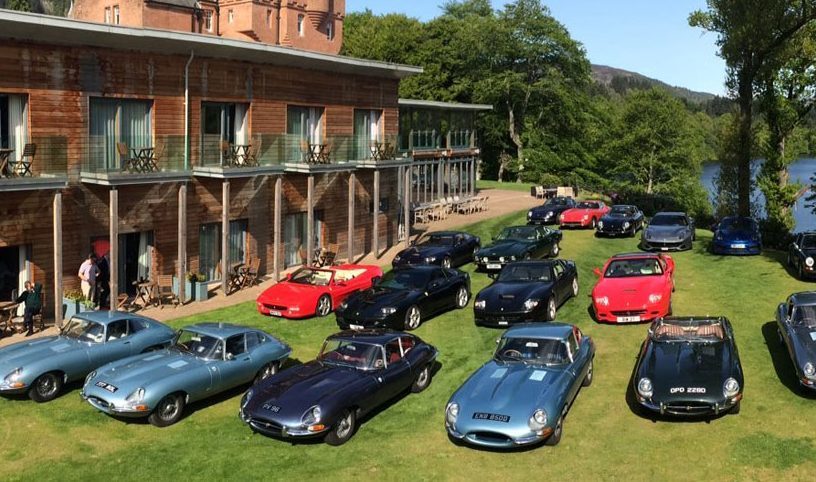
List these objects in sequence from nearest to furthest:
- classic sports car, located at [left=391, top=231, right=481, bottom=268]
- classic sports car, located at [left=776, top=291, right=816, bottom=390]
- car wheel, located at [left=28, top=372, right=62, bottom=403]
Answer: classic sports car, located at [left=776, top=291, right=816, bottom=390] → car wheel, located at [left=28, top=372, right=62, bottom=403] → classic sports car, located at [left=391, top=231, right=481, bottom=268]

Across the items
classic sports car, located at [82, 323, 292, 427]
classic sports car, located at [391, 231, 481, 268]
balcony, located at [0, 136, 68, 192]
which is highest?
balcony, located at [0, 136, 68, 192]

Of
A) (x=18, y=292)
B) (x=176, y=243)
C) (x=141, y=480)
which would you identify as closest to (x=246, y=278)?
(x=176, y=243)

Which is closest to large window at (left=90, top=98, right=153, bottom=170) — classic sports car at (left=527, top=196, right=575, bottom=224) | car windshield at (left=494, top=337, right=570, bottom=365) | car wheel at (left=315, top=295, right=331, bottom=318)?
car wheel at (left=315, top=295, right=331, bottom=318)

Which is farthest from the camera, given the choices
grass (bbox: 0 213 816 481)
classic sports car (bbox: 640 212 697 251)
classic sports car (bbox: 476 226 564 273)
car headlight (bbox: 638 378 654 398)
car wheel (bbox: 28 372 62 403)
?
classic sports car (bbox: 640 212 697 251)

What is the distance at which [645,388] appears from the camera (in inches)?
543

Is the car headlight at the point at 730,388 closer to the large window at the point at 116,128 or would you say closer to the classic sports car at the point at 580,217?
the large window at the point at 116,128

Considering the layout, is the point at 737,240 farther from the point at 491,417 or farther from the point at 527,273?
the point at 491,417

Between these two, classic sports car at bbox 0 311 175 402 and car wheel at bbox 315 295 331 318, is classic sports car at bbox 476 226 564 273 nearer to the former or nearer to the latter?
car wheel at bbox 315 295 331 318

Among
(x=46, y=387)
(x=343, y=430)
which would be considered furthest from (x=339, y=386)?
(x=46, y=387)

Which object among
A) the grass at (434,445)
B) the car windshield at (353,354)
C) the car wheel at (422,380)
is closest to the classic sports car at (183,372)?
the grass at (434,445)

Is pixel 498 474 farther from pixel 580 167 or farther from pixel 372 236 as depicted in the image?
pixel 580 167

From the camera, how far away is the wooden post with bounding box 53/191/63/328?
832 inches

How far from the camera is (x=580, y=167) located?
76.1 metres

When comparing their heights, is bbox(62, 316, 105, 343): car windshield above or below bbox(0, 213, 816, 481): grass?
above
